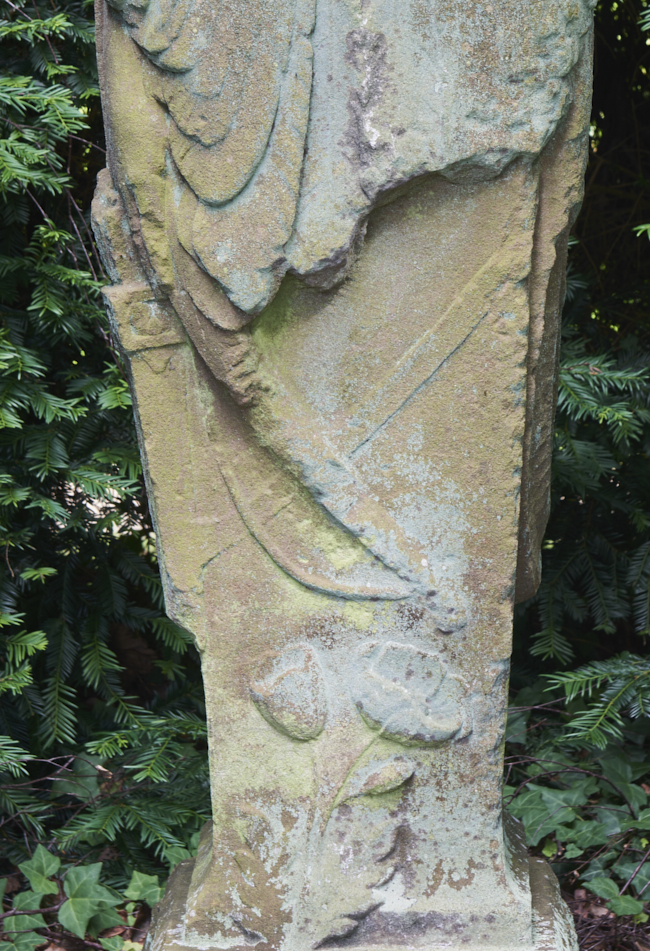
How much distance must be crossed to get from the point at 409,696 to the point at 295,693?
0.17 metres

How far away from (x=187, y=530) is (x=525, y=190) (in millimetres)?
691

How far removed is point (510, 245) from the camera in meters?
1.37

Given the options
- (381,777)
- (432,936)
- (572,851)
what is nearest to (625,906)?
(572,851)

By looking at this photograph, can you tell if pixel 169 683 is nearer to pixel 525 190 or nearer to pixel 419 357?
pixel 419 357

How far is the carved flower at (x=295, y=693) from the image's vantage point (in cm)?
149

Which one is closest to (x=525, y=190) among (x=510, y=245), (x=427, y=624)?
(x=510, y=245)

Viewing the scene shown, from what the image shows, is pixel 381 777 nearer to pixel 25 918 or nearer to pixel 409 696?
pixel 409 696

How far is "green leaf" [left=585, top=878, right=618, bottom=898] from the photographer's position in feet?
6.86

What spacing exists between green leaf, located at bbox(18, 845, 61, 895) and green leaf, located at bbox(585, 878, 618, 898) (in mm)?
1136

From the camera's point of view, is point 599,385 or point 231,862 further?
point 599,385

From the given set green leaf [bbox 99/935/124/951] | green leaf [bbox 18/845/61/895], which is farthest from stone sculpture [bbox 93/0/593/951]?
green leaf [bbox 18/845/61/895]

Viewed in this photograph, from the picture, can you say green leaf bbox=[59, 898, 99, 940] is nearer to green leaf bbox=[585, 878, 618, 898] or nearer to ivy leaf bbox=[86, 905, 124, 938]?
ivy leaf bbox=[86, 905, 124, 938]

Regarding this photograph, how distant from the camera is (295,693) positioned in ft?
4.89

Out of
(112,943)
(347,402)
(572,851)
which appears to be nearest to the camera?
(347,402)
